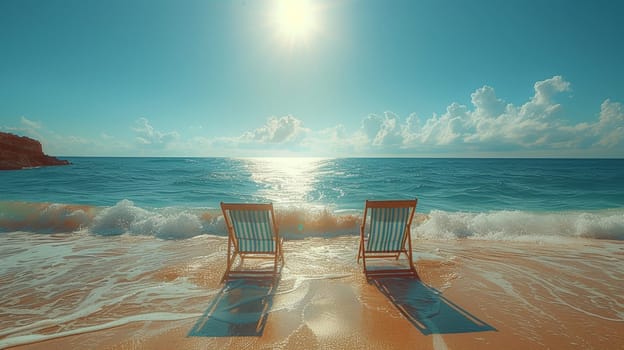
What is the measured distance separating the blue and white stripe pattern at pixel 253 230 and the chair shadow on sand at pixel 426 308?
1.99 metres

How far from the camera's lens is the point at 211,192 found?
18500 mm

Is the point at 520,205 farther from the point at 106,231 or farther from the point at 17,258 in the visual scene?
the point at 17,258

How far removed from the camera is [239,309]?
3.43 m

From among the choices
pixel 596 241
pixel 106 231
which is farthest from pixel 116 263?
pixel 596 241

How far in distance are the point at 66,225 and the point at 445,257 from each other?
37.4 ft

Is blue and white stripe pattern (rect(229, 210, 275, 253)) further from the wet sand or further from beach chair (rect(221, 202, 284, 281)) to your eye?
the wet sand

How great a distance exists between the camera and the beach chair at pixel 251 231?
431 cm

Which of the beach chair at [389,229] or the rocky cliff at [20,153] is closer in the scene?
the beach chair at [389,229]

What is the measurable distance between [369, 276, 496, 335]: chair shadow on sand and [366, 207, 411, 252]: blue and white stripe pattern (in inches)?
22.6

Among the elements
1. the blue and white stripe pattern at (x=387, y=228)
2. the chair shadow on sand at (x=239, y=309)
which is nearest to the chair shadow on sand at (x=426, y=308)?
the blue and white stripe pattern at (x=387, y=228)

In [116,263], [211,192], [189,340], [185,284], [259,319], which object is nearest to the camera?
[189,340]

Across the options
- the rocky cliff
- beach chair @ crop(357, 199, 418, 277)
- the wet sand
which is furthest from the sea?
the rocky cliff

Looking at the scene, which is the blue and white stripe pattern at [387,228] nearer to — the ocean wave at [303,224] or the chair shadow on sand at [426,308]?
the chair shadow on sand at [426,308]

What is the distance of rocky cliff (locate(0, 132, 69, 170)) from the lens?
35.1 meters
